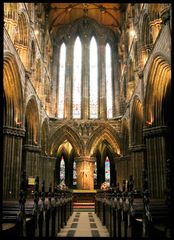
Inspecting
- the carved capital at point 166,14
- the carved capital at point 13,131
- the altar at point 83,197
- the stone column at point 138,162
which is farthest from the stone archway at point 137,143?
the carved capital at point 166,14

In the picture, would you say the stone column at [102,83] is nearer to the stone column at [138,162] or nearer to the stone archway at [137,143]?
the stone archway at [137,143]

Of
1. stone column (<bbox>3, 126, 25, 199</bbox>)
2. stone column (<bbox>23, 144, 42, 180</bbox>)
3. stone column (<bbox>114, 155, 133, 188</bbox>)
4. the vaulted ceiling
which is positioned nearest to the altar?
stone column (<bbox>114, 155, 133, 188</bbox>)

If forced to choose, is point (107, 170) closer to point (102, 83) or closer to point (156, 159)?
point (102, 83)

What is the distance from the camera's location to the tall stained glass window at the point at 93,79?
3309 centimetres

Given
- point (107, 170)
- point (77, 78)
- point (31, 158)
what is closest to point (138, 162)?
point (31, 158)

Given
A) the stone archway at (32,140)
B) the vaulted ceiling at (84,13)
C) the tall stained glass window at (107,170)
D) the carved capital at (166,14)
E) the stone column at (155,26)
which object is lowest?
the tall stained glass window at (107,170)

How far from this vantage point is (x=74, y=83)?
111ft

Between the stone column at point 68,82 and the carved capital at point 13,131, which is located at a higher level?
the stone column at point 68,82

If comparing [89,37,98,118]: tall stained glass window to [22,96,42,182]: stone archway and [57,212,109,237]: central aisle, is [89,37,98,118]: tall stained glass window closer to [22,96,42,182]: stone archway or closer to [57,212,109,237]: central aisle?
[22,96,42,182]: stone archway

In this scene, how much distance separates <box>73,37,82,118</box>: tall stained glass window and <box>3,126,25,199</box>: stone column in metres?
14.9

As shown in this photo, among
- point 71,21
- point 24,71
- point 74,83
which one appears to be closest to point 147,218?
point 24,71

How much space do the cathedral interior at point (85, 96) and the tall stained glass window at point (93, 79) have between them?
0.11m

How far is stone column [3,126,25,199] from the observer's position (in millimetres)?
17203

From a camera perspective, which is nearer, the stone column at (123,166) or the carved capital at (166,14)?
the carved capital at (166,14)
